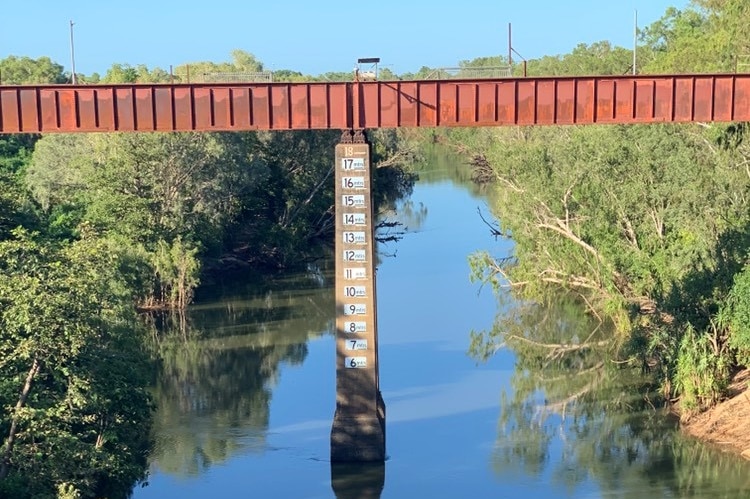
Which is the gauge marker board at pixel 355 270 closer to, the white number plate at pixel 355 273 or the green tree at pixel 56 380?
the white number plate at pixel 355 273

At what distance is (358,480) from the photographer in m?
31.3

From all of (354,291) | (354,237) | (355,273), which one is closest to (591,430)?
(354,291)

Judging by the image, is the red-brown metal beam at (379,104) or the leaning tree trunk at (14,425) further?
the red-brown metal beam at (379,104)

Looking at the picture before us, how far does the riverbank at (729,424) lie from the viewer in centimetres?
3225

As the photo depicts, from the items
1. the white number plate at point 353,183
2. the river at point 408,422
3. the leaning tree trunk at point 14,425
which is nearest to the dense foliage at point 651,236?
the river at point 408,422

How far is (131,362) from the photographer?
29391 millimetres

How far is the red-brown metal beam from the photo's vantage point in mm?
32500

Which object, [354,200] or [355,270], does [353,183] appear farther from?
[355,270]

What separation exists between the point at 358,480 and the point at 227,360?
15.1m

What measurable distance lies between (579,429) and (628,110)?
10.6 m

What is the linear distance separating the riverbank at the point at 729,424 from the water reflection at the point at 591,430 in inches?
17.3

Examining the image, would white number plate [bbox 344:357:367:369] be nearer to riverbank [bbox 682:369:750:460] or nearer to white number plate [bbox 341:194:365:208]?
white number plate [bbox 341:194:365:208]

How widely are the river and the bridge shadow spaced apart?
0.21 feet

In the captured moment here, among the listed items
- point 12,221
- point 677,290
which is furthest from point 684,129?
point 12,221
